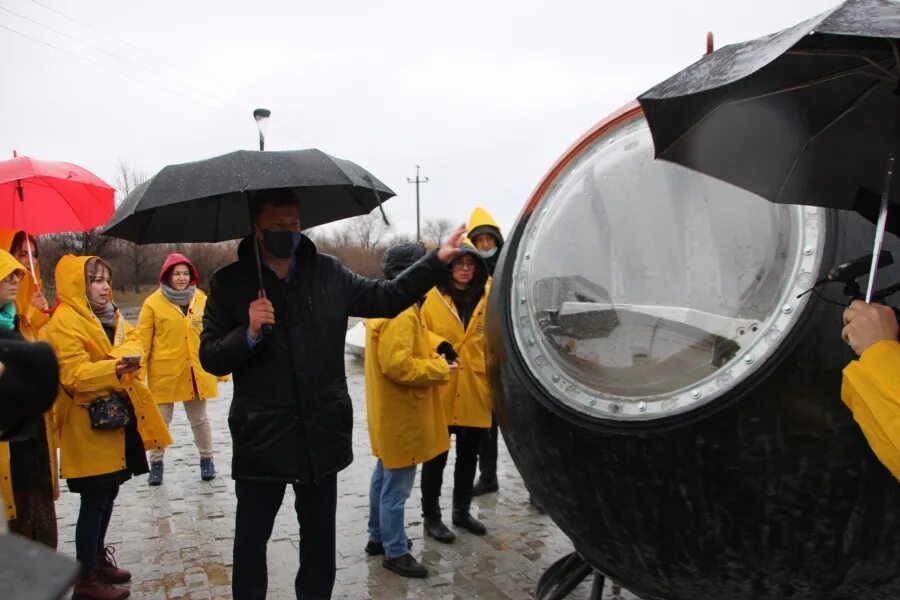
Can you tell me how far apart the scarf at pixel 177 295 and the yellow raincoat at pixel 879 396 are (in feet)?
17.8

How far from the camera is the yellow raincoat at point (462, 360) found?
5.02 metres

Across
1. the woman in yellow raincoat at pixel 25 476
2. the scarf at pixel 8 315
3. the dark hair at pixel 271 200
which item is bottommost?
the woman in yellow raincoat at pixel 25 476

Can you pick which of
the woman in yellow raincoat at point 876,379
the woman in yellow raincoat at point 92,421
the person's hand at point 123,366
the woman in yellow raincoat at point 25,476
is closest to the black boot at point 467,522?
the woman in yellow raincoat at point 92,421

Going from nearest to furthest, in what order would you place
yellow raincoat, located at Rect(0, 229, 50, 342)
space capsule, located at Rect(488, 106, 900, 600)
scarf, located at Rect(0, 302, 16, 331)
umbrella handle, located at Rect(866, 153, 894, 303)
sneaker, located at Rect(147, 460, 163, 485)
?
umbrella handle, located at Rect(866, 153, 894, 303), space capsule, located at Rect(488, 106, 900, 600), scarf, located at Rect(0, 302, 16, 331), yellow raincoat, located at Rect(0, 229, 50, 342), sneaker, located at Rect(147, 460, 163, 485)

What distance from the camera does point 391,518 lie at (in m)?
4.30

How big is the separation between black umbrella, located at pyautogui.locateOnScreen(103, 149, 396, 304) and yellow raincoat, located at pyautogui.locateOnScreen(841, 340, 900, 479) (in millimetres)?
1937

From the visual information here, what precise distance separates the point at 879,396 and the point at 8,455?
11.7ft

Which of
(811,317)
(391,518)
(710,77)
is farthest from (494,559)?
(710,77)

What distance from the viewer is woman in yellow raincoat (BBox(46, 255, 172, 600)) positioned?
3.83 metres

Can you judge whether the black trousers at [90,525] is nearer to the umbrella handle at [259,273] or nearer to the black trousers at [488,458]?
the umbrella handle at [259,273]

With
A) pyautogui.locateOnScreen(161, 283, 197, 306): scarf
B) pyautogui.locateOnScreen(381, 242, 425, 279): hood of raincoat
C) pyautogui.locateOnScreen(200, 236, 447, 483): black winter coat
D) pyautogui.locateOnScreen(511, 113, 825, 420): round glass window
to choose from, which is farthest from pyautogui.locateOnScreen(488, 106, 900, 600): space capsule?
pyautogui.locateOnScreen(161, 283, 197, 306): scarf

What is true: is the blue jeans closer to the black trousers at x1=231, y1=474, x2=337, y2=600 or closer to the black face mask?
the black trousers at x1=231, y1=474, x2=337, y2=600

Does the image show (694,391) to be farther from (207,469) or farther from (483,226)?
(207,469)

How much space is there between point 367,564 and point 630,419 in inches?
103
